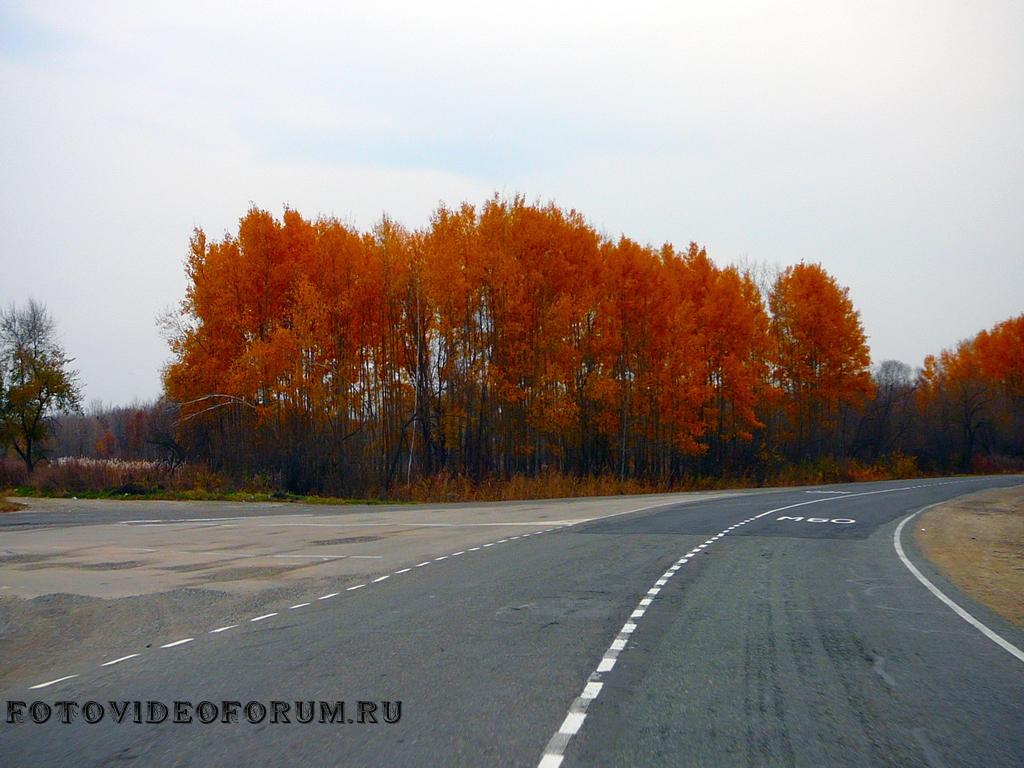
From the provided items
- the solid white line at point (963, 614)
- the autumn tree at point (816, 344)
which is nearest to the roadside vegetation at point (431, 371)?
the autumn tree at point (816, 344)

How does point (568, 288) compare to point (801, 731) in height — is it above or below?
above

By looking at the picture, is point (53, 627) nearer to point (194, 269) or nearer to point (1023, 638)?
point (1023, 638)

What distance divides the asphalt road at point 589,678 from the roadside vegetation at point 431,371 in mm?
27945

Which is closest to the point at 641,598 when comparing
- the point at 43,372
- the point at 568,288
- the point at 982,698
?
the point at 982,698

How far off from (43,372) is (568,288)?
3246 cm

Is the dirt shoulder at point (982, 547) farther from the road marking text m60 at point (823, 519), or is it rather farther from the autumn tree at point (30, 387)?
the autumn tree at point (30, 387)

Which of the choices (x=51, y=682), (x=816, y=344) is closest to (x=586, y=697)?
(x=51, y=682)

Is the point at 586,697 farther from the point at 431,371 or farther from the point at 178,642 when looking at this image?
the point at 431,371

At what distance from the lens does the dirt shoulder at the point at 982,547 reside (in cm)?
1360

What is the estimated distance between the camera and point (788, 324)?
6353 centimetres

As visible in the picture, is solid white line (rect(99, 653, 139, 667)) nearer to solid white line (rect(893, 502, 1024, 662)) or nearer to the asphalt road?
the asphalt road

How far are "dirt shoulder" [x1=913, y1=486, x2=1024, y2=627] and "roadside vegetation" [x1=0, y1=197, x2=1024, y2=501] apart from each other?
57.5 feet

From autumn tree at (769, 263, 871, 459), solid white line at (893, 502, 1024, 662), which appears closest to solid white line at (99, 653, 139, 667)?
solid white line at (893, 502, 1024, 662)

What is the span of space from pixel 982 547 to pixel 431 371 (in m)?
30.9
